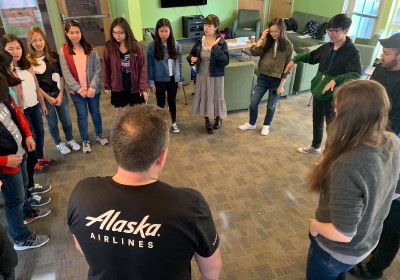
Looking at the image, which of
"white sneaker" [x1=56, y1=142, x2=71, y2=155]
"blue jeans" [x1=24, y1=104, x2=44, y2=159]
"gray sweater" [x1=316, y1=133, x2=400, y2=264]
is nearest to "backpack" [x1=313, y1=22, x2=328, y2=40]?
"white sneaker" [x1=56, y1=142, x2=71, y2=155]

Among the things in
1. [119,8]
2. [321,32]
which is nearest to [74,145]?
[119,8]

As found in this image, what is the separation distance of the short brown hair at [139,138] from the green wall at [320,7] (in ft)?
24.2

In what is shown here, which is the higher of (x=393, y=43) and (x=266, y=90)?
(x=393, y=43)

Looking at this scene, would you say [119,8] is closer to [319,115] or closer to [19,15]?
[19,15]

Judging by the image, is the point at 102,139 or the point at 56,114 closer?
the point at 56,114

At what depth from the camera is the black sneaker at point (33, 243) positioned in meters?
2.30

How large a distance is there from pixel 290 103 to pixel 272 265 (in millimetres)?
3190

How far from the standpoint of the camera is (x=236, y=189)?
2988 mm

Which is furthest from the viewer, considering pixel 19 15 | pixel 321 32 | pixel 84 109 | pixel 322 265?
pixel 321 32

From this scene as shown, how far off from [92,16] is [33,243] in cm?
526

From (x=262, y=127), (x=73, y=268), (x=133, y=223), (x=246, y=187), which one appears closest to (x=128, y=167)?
(x=133, y=223)

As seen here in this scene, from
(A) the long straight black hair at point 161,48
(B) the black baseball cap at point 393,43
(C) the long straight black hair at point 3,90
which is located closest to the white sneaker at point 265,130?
(A) the long straight black hair at point 161,48

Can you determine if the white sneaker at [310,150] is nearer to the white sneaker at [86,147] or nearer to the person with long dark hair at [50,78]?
the white sneaker at [86,147]

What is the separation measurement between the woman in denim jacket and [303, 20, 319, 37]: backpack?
443 cm
